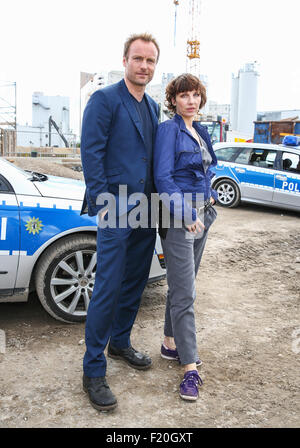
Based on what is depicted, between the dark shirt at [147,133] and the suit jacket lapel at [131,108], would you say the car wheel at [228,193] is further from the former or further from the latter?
the suit jacket lapel at [131,108]

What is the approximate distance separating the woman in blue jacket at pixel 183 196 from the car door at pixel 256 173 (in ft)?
21.2

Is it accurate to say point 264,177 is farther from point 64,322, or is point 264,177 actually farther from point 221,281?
point 64,322

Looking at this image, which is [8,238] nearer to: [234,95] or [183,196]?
[183,196]

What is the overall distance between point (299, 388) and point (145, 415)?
103cm

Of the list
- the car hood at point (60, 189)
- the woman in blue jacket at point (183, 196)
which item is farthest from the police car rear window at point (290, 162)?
the woman in blue jacket at point (183, 196)

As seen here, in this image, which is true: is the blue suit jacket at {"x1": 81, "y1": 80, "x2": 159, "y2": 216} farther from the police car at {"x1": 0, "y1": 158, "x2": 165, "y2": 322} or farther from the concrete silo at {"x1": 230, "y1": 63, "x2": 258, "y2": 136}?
the concrete silo at {"x1": 230, "y1": 63, "x2": 258, "y2": 136}

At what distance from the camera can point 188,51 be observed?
63.3m

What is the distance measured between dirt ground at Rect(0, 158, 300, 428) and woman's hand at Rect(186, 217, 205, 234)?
1.00 m

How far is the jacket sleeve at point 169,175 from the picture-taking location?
2439 millimetres

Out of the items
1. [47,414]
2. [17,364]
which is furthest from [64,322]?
[47,414]

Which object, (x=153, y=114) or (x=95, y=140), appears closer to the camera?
(x=95, y=140)

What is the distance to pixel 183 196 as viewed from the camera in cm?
255

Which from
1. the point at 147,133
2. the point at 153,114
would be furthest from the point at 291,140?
the point at 147,133

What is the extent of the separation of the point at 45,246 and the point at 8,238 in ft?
0.89
